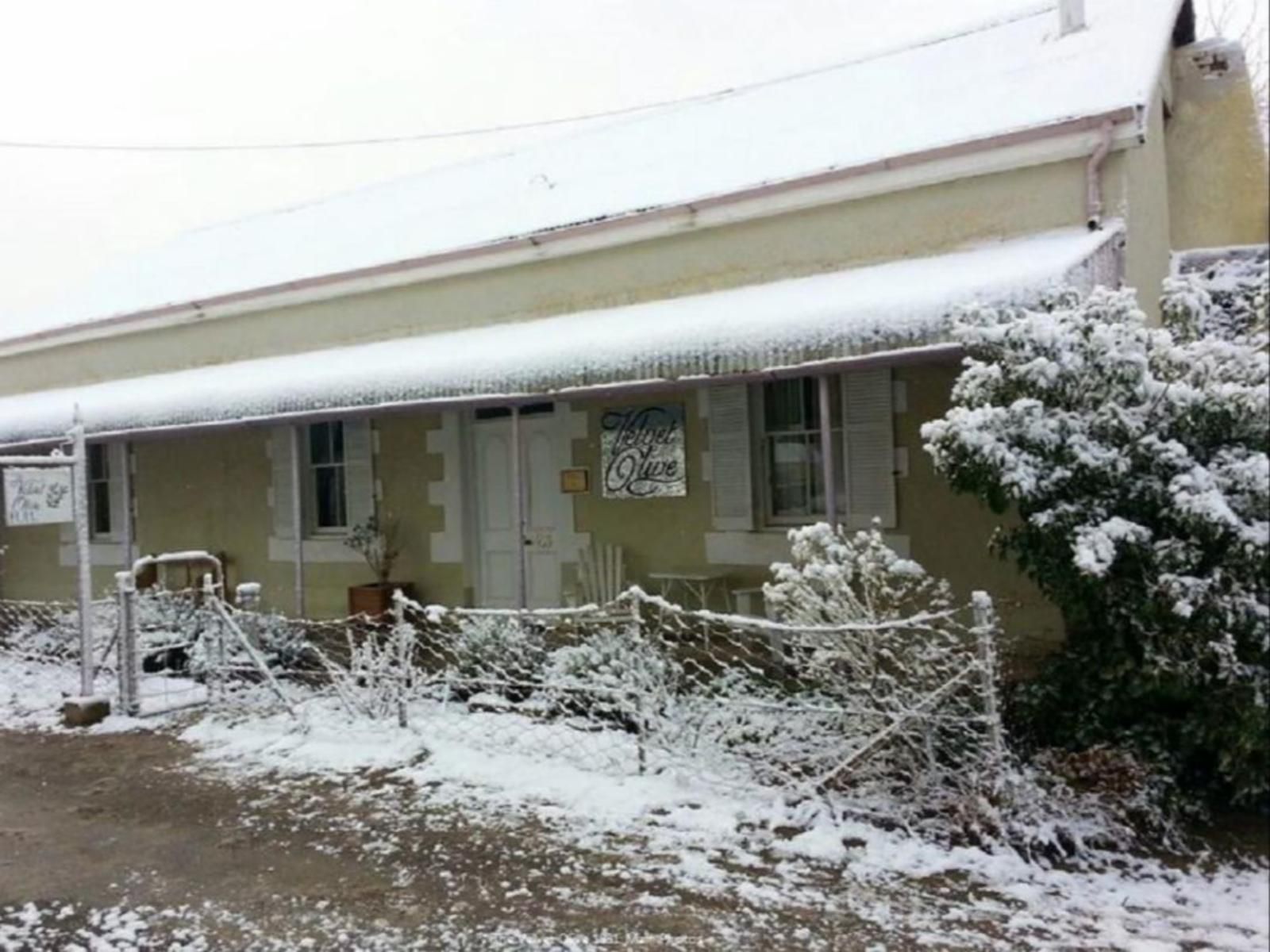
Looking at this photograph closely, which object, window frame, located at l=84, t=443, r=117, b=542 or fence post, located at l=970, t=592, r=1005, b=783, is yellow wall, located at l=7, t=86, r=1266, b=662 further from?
fence post, located at l=970, t=592, r=1005, b=783

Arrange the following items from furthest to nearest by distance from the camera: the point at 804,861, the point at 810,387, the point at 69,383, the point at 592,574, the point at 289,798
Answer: the point at 69,383 < the point at 592,574 < the point at 810,387 < the point at 289,798 < the point at 804,861

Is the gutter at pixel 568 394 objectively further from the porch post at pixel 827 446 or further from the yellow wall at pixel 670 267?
→ the yellow wall at pixel 670 267

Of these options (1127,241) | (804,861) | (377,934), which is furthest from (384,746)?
(1127,241)

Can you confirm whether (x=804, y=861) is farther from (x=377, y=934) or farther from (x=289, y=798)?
(x=289, y=798)

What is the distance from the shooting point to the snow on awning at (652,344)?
6.20 m

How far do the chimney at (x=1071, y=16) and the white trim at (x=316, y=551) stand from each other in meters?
8.44

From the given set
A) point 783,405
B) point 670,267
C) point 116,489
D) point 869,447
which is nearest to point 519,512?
point 783,405

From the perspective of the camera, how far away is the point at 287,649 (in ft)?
28.7

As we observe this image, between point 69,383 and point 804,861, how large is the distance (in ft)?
43.0

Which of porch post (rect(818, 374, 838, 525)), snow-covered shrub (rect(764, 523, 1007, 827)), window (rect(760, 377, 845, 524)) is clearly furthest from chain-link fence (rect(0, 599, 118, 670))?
snow-covered shrub (rect(764, 523, 1007, 827))

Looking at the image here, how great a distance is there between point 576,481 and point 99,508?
7926 mm

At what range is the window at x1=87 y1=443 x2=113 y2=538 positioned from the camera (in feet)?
44.6

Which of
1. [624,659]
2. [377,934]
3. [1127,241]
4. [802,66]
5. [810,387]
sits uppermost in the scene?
[802,66]

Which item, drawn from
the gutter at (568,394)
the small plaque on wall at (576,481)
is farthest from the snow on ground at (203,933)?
the small plaque on wall at (576,481)
